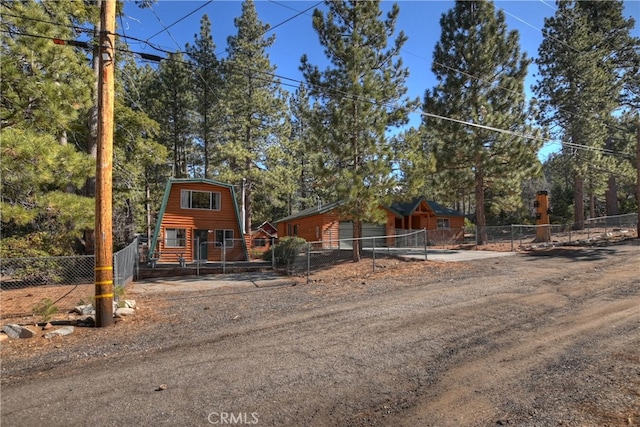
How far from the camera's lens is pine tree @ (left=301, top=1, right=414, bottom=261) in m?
15.2

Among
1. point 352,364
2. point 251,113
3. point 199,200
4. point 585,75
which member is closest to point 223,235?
point 199,200

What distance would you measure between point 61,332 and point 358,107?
1249cm

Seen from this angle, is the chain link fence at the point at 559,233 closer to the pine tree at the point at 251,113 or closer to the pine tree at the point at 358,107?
the pine tree at the point at 358,107

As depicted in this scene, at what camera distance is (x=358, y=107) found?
51.3 ft

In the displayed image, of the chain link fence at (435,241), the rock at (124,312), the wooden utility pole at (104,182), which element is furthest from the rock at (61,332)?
the chain link fence at (435,241)

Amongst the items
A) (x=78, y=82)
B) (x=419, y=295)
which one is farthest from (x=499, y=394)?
(x=78, y=82)

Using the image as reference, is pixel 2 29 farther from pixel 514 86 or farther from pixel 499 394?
pixel 514 86

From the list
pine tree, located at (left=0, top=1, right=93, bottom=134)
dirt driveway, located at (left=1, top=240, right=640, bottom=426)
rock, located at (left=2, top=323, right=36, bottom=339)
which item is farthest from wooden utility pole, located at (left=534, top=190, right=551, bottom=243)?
rock, located at (left=2, top=323, right=36, bottom=339)

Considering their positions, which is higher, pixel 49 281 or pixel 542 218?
pixel 542 218

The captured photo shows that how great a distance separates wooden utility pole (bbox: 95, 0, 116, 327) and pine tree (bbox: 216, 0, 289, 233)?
69.7 ft

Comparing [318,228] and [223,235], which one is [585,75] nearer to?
[318,228]

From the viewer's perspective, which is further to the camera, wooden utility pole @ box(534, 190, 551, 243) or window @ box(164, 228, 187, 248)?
window @ box(164, 228, 187, 248)

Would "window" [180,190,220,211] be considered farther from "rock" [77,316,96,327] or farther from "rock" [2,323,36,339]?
"rock" [2,323,36,339]

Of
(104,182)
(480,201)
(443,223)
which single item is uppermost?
(480,201)
